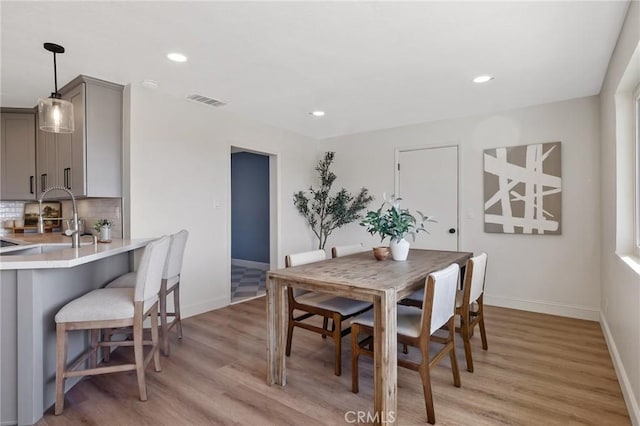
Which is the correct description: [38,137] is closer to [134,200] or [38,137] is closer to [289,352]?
[134,200]

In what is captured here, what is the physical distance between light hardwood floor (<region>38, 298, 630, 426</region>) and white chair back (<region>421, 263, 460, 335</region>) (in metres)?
0.53

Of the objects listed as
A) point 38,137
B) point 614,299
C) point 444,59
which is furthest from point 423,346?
point 38,137

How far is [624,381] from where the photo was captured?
2.13 m

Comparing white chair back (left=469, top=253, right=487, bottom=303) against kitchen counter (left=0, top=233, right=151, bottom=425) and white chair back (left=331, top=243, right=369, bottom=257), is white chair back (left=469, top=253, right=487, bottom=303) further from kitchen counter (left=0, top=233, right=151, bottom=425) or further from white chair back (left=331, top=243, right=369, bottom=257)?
kitchen counter (left=0, top=233, right=151, bottom=425)

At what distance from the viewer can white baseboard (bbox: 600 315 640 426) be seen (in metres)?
1.81

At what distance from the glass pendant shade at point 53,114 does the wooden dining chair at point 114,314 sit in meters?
1.12

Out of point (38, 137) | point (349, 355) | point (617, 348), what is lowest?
point (349, 355)

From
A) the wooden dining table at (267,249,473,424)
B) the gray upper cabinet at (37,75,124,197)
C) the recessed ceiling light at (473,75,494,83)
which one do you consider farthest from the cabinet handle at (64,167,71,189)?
the recessed ceiling light at (473,75,494,83)

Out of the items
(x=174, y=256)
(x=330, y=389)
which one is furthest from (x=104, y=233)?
(x=330, y=389)

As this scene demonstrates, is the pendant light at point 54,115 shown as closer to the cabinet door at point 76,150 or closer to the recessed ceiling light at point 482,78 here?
the cabinet door at point 76,150

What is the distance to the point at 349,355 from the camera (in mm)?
2770

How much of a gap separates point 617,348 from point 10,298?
399 cm
